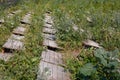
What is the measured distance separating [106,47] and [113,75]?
1.97 metres

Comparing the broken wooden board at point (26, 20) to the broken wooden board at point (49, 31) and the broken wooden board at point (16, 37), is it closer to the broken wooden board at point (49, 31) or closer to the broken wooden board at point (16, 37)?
the broken wooden board at point (49, 31)

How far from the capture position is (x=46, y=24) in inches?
326

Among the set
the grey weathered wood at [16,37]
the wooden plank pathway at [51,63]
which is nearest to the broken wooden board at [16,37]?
the grey weathered wood at [16,37]

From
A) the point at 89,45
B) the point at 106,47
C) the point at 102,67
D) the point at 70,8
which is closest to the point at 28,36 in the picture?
the point at 89,45

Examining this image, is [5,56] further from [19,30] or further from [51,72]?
[19,30]

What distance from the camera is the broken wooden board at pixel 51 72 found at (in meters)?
4.51

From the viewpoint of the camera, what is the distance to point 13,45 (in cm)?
599

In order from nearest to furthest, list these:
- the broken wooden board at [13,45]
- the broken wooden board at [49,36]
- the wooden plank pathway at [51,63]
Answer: the wooden plank pathway at [51,63] < the broken wooden board at [13,45] < the broken wooden board at [49,36]

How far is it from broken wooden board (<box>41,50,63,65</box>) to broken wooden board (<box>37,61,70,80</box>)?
0.22 meters

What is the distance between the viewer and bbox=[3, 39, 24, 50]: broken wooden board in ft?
19.1

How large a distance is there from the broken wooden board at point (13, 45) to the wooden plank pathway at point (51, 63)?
1.76ft

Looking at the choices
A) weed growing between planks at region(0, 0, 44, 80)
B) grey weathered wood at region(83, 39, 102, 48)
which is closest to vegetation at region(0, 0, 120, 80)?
weed growing between planks at region(0, 0, 44, 80)

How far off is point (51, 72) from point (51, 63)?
0.46 meters

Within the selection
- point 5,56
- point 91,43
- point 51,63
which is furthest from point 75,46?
point 5,56
